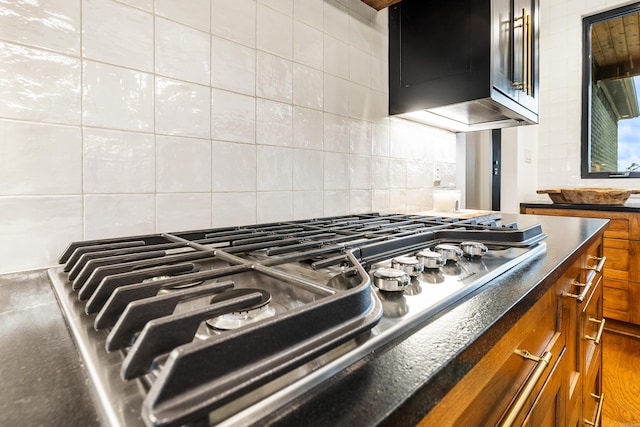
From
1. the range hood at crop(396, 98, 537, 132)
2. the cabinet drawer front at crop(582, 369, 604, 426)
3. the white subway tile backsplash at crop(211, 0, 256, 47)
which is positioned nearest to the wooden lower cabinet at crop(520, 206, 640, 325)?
the range hood at crop(396, 98, 537, 132)

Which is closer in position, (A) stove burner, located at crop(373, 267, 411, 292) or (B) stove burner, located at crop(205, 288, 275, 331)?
(B) stove burner, located at crop(205, 288, 275, 331)

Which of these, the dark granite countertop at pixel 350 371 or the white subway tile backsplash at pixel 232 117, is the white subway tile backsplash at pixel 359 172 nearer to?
the white subway tile backsplash at pixel 232 117

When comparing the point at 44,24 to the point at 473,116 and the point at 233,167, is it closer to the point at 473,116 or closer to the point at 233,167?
the point at 233,167

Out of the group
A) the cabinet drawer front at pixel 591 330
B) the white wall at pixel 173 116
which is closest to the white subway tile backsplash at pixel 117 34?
the white wall at pixel 173 116

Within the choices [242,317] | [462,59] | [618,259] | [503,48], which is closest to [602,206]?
[618,259]

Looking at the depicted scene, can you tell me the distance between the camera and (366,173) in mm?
1463

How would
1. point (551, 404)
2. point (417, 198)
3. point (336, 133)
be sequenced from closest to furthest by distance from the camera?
point (551, 404) → point (336, 133) → point (417, 198)

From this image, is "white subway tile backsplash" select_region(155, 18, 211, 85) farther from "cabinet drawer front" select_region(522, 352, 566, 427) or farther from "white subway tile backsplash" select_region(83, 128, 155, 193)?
"cabinet drawer front" select_region(522, 352, 566, 427)

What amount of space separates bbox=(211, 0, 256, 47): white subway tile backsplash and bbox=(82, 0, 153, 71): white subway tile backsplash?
188mm

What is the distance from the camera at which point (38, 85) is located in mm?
699

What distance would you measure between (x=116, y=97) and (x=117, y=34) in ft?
A: 0.48

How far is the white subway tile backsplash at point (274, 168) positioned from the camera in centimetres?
108

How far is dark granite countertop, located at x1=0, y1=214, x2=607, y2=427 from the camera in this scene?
0.23m

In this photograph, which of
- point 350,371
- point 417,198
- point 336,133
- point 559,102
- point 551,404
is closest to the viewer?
point 350,371
